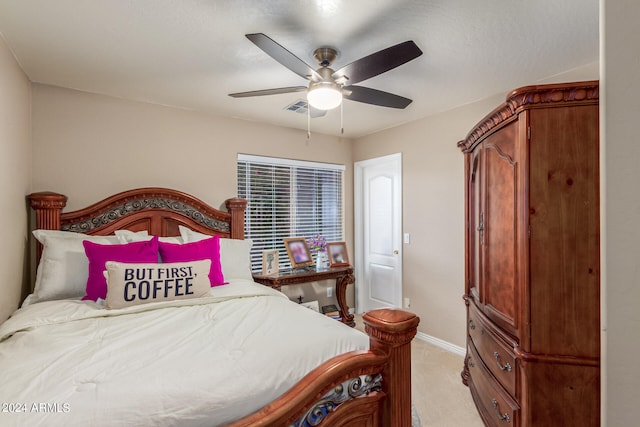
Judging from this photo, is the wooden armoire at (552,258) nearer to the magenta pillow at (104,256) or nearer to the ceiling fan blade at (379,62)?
the ceiling fan blade at (379,62)

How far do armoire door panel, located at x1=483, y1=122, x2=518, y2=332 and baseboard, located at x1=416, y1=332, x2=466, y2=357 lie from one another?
1271 millimetres

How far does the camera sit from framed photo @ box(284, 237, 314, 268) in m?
3.67

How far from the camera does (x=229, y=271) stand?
272 cm

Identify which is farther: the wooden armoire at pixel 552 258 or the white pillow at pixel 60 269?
the white pillow at pixel 60 269

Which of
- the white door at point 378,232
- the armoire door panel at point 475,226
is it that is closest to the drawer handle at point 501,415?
the armoire door panel at point 475,226

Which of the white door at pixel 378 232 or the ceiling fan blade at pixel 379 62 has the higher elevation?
the ceiling fan blade at pixel 379 62

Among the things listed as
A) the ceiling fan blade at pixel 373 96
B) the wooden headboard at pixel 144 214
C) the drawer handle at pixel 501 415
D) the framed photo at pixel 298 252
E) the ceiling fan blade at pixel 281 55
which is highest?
the ceiling fan blade at pixel 281 55

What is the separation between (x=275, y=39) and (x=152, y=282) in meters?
1.66

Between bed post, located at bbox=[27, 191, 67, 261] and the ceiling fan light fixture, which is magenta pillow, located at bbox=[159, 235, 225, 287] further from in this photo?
the ceiling fan light fixture

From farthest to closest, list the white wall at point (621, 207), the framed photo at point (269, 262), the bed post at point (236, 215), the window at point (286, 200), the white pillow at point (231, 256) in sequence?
the window at point (286, 200) → the framed photo at point (269, 262) → the bed post at point (236, 215) → the white pillow at point (231, 256) → the white wall at point (621, 207)

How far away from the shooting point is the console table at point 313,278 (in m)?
3.26

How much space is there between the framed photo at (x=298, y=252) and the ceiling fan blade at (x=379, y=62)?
2.19 meters

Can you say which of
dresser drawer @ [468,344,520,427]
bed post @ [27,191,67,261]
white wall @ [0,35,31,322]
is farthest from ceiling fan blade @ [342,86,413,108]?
bed post @ [27,191,67,261]

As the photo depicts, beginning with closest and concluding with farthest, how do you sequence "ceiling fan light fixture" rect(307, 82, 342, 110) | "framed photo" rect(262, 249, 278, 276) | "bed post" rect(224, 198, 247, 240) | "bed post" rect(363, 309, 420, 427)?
→ "bed post" rect(363, 309, 420, 427) < "ceiling fan light fixture" rect(307, 82, 342, 110) < "bed post" rect(224, 198, 247, 240) < "framed photo" rect(262, 249, 278, 276)
